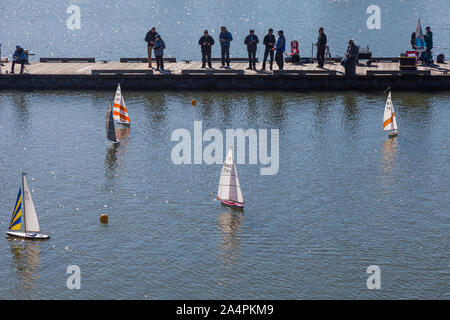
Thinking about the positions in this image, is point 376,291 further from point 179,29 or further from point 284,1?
Result: point 284,1

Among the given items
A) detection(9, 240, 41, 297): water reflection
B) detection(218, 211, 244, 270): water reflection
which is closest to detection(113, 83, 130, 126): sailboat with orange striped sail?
detection(218, 211, 244, 270): water reflection

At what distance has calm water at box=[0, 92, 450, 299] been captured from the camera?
25.5 meters

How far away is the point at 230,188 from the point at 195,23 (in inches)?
3319

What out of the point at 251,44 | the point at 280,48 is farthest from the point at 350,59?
the point at 251,44

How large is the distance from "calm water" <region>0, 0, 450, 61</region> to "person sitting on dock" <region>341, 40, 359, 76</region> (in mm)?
28696

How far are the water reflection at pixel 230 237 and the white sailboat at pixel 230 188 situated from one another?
558 millimetres

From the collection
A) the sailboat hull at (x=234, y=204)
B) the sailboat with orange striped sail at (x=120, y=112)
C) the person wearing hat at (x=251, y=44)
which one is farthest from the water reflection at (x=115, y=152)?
the person wearing hat at (x=251, y=44)

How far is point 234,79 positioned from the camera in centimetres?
5259

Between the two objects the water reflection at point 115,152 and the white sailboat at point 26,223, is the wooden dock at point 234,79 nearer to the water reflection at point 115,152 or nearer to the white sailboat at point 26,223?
the water reflection at point 115,152

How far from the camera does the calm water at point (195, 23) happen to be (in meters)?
89.5

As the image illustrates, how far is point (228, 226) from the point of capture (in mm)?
29453

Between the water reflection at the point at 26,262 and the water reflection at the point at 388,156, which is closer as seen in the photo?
the water reflection at the point at 26,262

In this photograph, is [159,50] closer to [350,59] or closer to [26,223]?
[350,59]

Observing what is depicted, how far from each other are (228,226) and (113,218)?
4557 mm
